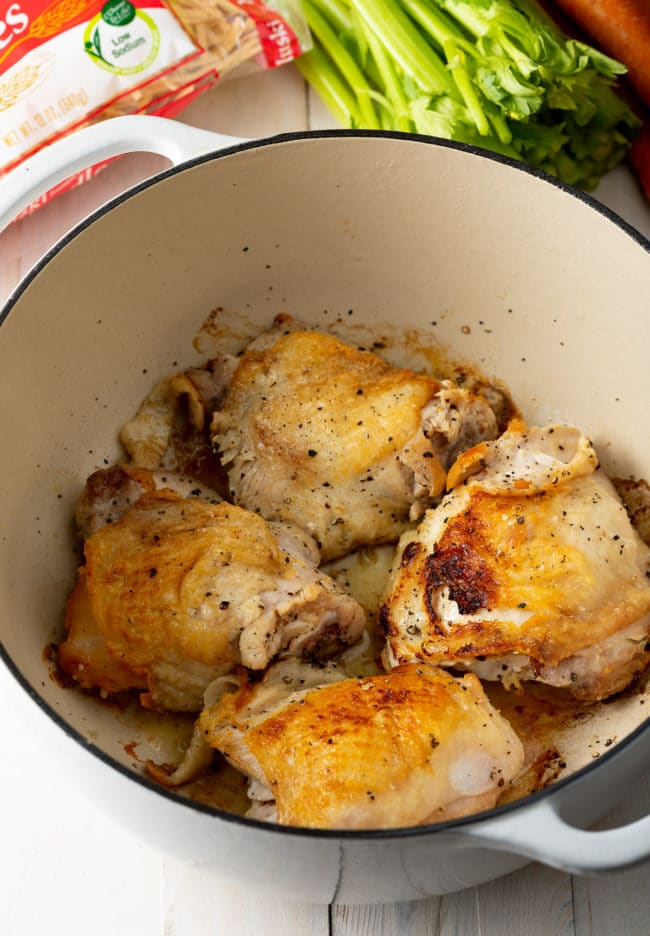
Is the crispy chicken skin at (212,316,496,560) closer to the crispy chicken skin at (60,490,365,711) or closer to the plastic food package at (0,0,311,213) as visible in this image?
the crispy chicken skin at (60,490,365,711)

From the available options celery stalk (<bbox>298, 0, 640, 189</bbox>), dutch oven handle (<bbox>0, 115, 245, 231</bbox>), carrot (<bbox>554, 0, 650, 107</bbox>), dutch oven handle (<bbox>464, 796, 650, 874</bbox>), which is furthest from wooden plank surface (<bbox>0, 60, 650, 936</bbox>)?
carrot (<bbox>554, 0, 650, 107</bbox>)

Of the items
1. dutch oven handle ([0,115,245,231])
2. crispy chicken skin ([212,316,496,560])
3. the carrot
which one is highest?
dutch oven handle ([0,115,245,231])

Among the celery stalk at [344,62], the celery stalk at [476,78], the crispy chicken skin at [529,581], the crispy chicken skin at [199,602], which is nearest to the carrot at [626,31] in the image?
the celery stalk at [476,78]

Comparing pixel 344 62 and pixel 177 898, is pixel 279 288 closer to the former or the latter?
pixel 344 62

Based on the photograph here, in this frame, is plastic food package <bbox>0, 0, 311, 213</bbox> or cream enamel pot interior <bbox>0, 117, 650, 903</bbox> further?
plastic food package <bbox>0, 0, 311, 213</bbox>

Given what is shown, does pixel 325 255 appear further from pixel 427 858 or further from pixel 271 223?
pixel 427 858

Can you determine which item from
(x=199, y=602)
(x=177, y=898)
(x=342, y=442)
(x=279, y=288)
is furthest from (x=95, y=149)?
(x=177, y=898)

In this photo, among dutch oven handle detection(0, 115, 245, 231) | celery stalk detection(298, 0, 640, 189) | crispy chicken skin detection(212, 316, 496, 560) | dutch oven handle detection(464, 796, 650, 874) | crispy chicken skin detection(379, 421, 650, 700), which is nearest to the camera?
dutch oven handle detection(464, 796, 650, 874)
